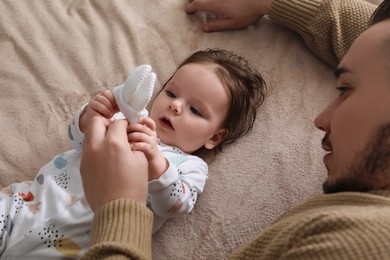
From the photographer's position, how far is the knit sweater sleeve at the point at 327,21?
4.28ft

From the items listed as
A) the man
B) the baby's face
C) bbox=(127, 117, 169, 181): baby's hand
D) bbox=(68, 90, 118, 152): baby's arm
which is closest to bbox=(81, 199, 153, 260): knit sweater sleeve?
the man

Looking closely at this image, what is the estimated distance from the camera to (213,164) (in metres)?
1.21

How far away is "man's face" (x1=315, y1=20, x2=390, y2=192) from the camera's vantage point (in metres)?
0.74

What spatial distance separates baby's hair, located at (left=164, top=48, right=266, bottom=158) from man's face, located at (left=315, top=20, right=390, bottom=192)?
18.0 inches

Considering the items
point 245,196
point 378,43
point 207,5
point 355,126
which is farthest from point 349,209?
point 207,5

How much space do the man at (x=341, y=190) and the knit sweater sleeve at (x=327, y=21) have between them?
1.33ft

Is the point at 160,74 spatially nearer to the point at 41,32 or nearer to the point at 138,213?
the point at 41,32

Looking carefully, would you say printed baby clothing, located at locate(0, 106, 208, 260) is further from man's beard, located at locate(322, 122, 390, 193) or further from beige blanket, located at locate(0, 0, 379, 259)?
man's beard, located at locate(322, 122, 390, 193)

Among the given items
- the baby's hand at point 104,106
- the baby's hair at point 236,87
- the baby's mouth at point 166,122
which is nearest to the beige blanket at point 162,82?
the baby's hair at point 236,87

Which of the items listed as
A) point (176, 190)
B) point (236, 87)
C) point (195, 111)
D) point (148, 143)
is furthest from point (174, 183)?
point (236, 87)

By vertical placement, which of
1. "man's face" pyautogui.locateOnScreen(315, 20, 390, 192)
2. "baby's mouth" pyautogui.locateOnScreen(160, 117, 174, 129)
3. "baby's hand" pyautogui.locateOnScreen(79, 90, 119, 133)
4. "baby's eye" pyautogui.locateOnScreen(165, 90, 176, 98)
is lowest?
"baby's mouth" pyautogui.locateOnScreen(160, 117, 174, 129)

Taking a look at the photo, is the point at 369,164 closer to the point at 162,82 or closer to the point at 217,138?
the point at 217,138

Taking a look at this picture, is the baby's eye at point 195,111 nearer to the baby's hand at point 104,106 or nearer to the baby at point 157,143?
the baby at point 157,143

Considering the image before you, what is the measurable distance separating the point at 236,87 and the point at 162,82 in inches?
8.5
